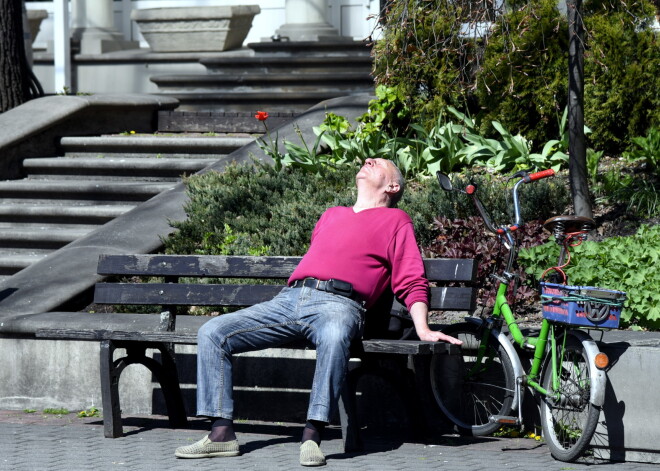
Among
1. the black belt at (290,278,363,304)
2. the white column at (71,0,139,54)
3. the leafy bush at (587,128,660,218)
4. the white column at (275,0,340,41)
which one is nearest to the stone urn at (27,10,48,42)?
the white column at (71,0,139,54)

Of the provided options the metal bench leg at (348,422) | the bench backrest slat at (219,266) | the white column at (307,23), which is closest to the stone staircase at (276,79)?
the white column at (307,23)

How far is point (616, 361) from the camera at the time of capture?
5.26 metres

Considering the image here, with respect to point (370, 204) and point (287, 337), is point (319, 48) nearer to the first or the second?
point (370, 204)

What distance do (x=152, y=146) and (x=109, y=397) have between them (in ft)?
16.7

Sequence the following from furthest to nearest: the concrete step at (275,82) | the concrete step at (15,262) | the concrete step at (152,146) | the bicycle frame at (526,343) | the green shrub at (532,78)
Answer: the concrete step at (275,82)
the concrete step at (152,146)
the concrete step at (15,262)
the green shrub at (532,78)
the bicycle frame at (526,343)

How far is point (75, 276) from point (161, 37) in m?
8.23

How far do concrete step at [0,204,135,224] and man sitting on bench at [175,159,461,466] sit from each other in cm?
397

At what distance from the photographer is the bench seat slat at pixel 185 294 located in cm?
613

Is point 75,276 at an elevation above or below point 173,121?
below

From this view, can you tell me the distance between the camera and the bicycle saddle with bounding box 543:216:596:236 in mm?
5355

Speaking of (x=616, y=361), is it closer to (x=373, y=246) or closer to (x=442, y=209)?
(x=373, y=246)

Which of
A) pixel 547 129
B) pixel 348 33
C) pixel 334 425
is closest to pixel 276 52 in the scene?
pixel 348 33

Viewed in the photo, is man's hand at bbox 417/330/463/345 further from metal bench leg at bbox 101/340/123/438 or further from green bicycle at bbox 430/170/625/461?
metal bench leg at bbox 101/340/123/438

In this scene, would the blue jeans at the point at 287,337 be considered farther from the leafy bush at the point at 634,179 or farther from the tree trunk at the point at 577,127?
the leafy bush at the point at 634,179
